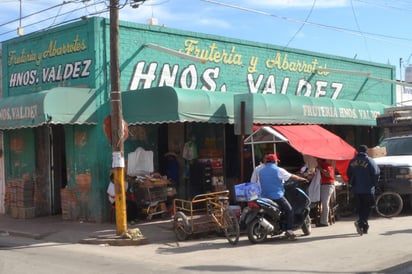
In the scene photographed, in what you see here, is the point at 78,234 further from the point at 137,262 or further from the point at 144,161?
the point at 137,262

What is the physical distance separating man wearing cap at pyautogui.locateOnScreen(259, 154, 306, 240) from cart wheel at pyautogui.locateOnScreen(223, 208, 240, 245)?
79cm

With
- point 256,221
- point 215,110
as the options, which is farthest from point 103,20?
point 256,221

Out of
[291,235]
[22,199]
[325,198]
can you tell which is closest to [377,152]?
[325,198]

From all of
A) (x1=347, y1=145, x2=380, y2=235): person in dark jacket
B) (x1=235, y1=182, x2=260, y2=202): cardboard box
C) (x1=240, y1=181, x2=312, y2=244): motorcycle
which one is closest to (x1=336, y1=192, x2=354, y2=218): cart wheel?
(x1=347, y1=145, x2=380, y2=235): person in dark jacket

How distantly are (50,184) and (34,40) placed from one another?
452 centimetres

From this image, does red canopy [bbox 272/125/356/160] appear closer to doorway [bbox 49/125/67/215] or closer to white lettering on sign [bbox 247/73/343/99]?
white lettering on sign [bbox 247/73/343/99]

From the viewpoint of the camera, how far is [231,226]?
440 inches

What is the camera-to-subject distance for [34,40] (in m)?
16.9

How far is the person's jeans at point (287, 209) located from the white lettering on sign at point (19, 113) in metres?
6.53

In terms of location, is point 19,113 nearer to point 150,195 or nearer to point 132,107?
point 132,107

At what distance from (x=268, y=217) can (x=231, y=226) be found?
0.78m

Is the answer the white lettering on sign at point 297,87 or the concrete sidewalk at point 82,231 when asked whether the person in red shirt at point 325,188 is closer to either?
the concrete sidewalk at point 82,231

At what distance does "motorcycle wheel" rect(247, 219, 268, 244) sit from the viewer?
10961 mm

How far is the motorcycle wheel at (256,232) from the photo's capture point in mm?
10961
